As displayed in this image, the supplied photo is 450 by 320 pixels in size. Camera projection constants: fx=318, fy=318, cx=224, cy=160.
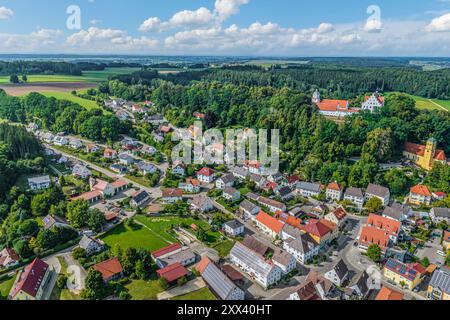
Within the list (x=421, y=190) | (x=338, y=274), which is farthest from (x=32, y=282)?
(x=421, y=190)

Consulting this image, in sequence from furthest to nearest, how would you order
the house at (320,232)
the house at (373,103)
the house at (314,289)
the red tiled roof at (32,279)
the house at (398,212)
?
the house at (373,103) < the house at (398,212) < the house at (320,232) < the house at (314,289) < the red tiled roof at (32,279)

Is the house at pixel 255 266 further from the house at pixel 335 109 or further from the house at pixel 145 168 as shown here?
the house at pixel 335 109

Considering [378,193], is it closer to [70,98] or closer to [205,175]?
[205,175]

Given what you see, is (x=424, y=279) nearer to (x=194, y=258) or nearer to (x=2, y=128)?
(x=194, y=258)

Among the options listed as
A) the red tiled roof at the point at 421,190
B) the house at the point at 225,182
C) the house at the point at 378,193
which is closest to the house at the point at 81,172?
the house at the point at 225,182

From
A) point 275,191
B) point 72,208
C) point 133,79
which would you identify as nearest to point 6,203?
→ point 72,208

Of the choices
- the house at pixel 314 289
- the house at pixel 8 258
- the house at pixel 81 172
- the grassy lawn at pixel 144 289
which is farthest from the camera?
the house at pixel 81 172

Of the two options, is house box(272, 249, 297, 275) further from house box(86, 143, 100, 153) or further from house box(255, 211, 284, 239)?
house box(86, 143, 100, 153)
